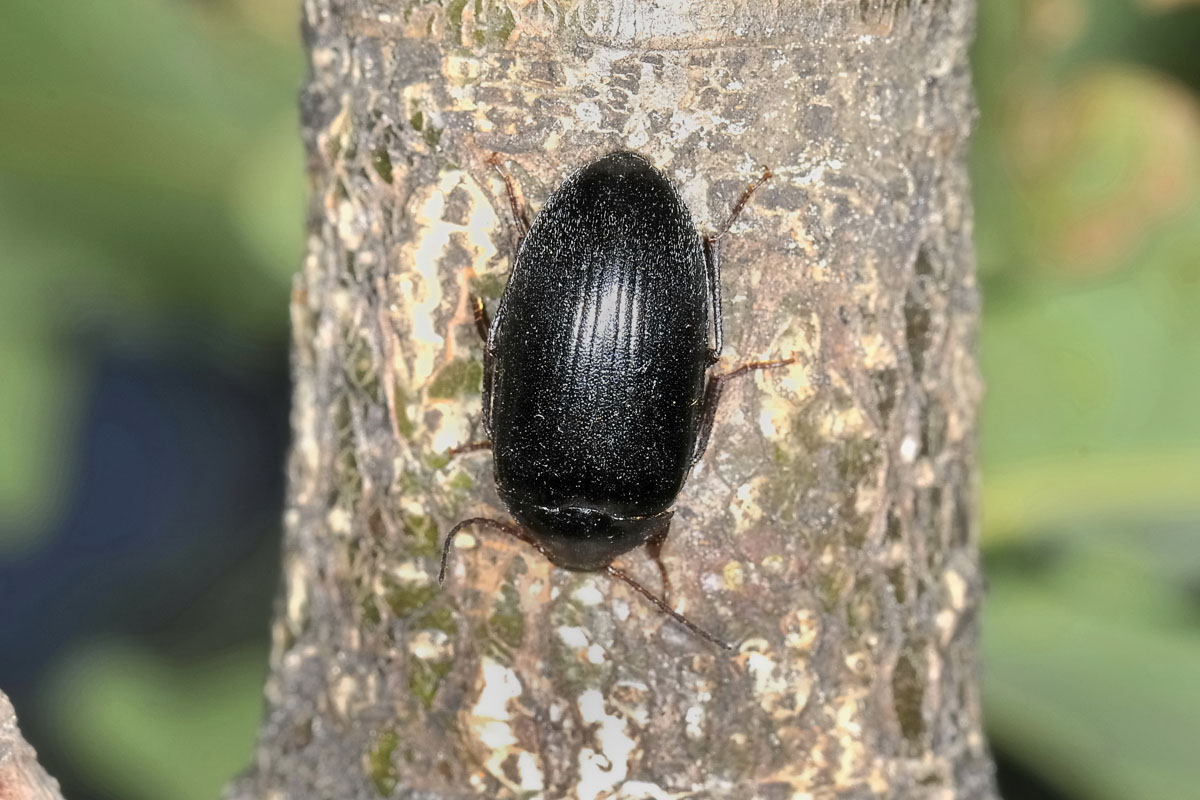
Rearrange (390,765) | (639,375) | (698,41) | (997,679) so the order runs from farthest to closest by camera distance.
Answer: (997,679)
(639,375)
(390,765)
(698,41)

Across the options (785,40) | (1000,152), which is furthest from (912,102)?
(1000,152)

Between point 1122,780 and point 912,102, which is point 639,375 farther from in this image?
point 1122,780

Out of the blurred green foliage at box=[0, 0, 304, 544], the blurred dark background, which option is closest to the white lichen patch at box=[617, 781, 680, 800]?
the blurred dark background

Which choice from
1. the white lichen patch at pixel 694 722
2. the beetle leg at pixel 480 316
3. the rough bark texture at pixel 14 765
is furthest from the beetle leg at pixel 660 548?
the rough bark texture at pixel 14 765

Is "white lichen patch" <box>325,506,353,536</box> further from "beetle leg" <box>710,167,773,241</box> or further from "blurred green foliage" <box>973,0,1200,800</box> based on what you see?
"blurred green foliage" <box>973,0,1200,800</box>

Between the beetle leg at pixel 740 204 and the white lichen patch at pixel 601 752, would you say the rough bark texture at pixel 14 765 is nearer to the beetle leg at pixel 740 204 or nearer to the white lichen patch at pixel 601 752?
the white lichen patch at pixel 601 752

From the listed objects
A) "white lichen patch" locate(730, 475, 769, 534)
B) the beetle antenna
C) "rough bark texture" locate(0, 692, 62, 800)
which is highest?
"white lichen patch" locate(730, 475, 769, 534)

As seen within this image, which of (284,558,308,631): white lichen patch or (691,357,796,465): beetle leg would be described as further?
(284,558,308,631): white lichen patch
